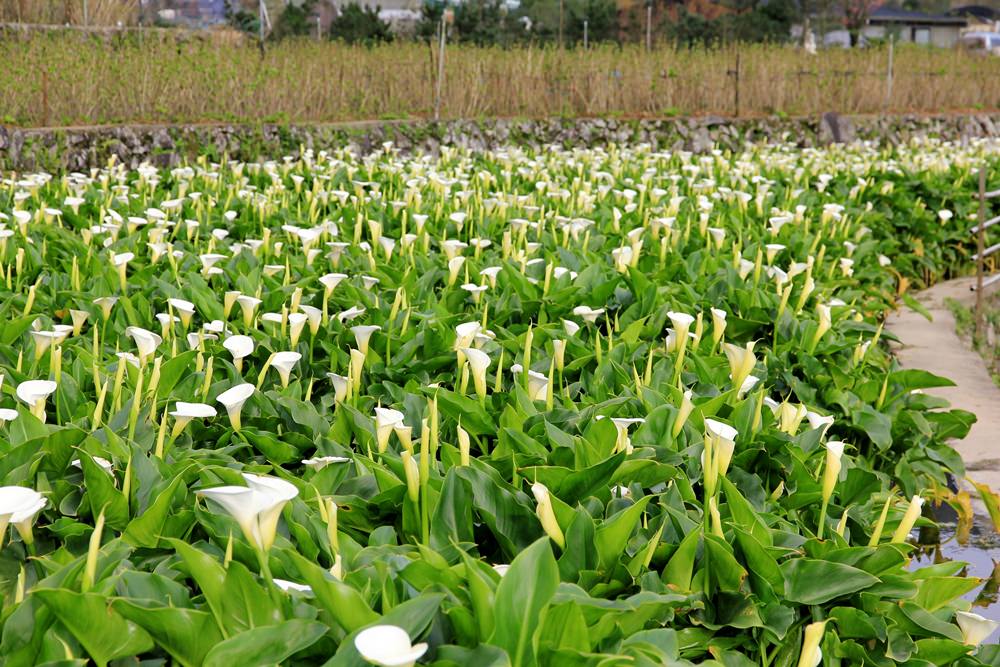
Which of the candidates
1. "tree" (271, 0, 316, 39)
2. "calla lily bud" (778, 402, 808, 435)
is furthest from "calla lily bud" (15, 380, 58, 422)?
"tree" (271, 0, 316, 39)

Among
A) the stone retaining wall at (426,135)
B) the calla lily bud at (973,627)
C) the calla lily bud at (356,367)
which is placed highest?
the stone retaining wall at (426,135)

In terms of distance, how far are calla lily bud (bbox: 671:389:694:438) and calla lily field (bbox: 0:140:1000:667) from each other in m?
0.03

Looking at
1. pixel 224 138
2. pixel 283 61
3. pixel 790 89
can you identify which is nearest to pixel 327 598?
pixel 224 138

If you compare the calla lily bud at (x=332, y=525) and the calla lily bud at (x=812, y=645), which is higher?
the calla lily bud at (x=332, y=525)

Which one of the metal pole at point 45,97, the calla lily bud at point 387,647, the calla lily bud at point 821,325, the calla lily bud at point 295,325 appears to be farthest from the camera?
the metal pole at point 45,97

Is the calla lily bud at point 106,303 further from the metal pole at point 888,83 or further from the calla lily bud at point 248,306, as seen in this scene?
the metal pole at point 888,83

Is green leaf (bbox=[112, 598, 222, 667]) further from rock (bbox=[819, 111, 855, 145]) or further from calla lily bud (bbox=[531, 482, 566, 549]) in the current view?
rock (bbox=[819, 111, 855, 145])

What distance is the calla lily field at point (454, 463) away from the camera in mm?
1581

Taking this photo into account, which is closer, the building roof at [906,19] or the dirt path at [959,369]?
the dirt path at [959,369]

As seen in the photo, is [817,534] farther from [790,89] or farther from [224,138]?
[790,89]

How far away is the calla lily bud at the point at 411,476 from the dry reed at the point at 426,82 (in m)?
9.14

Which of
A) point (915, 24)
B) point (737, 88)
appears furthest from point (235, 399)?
point (915, 24)

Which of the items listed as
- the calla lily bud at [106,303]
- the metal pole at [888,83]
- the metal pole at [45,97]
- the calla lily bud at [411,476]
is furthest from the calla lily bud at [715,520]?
the metal pole at [888,83]

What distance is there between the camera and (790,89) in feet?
54.9
